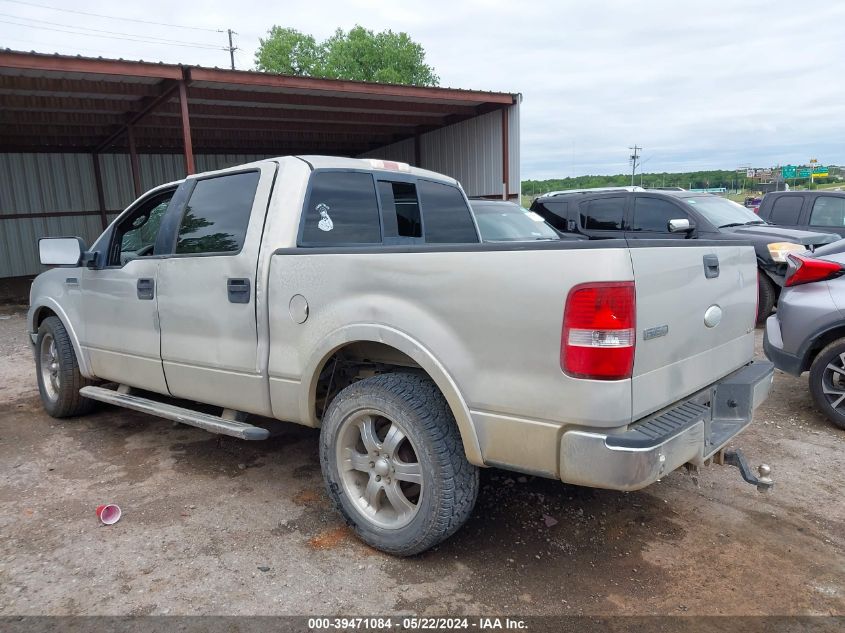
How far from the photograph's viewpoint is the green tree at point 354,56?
37.7 m

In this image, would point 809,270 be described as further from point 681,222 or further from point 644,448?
point 644,448

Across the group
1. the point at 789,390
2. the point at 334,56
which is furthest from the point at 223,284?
the point at 334,56

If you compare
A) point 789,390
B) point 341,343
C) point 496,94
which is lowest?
point 789,390

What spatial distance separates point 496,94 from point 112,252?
10838 millimetres

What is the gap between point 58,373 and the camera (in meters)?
5.05

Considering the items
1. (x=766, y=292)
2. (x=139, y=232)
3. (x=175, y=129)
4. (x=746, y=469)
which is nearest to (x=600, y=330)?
(x=746, y=469)

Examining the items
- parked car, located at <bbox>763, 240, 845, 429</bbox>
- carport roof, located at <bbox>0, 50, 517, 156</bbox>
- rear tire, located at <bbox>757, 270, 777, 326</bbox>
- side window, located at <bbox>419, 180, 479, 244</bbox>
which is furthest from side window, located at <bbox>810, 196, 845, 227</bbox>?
side window, located at <bbox>419, 180, 479, 244</bbox>

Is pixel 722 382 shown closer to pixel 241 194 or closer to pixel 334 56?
pixel 241 194

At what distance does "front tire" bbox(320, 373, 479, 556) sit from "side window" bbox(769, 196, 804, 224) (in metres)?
9.77

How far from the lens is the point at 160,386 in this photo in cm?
408

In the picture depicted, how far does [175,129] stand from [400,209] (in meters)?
14.4

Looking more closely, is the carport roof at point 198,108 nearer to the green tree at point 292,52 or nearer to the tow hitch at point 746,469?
the tow hitch at point 746,469

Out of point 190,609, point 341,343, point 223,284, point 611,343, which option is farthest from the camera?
point 223,284

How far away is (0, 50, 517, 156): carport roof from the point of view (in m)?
10.5
